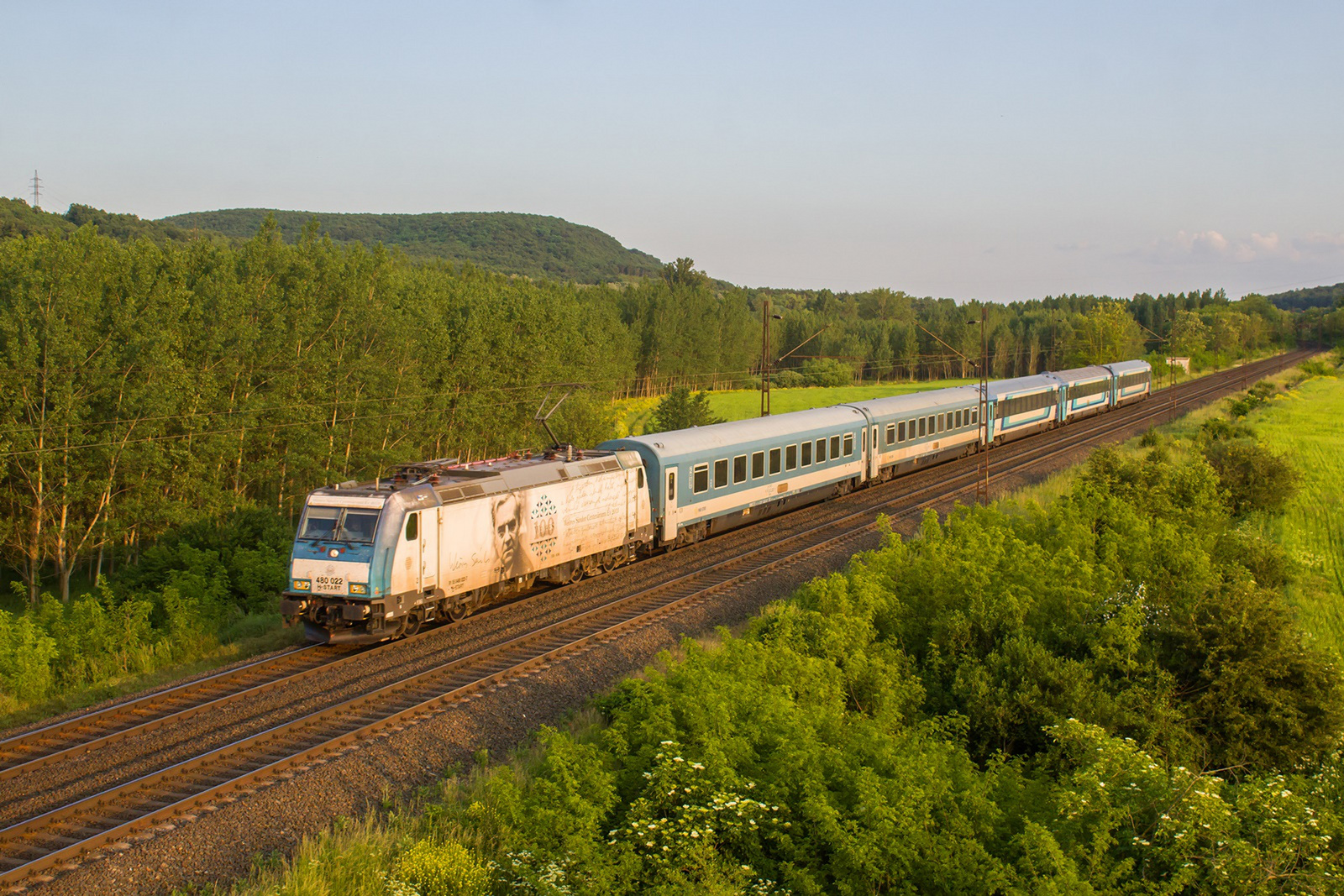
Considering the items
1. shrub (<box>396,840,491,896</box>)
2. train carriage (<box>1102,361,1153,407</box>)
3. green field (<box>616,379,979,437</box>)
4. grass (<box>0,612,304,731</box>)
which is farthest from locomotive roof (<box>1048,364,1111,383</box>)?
shrub (<box>396,840,491,896</box>)

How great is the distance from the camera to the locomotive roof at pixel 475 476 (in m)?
17.9

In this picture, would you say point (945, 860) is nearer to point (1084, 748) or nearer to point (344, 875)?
point (1084, 748)

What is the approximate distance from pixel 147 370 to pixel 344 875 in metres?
28.9

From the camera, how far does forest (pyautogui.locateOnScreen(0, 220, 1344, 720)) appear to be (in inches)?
1096

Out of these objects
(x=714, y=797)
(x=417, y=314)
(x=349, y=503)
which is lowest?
(x=714, y=797)

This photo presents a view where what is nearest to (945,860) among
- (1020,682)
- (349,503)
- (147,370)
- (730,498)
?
(1020,682)

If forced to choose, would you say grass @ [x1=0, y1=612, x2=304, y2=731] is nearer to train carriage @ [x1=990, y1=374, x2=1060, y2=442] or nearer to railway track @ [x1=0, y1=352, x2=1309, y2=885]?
railway track @ [x1=0, y1=352, x2=1309, y2=885]

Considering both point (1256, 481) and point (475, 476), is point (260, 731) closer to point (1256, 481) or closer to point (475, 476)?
point (475, 476)

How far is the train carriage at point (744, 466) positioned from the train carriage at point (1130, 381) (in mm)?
38745

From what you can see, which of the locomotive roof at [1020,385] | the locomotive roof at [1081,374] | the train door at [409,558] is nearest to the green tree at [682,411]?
the locomotive roof at [1020,385]

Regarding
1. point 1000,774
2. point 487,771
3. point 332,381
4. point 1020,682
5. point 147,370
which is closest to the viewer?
point 1000,774

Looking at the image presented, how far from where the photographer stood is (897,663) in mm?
15625

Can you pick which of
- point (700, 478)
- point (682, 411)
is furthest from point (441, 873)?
point (682, 411)

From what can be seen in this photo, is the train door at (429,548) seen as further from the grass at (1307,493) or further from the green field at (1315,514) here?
the green field at (1315,514)
